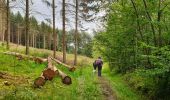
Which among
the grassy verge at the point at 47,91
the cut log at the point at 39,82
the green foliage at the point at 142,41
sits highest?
the green foliage at the point at 142,41

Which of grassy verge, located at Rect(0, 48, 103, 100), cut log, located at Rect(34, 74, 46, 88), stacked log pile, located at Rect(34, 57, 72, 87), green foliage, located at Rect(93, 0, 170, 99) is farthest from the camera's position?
green foliage, located at Rect(93, 0, 170, 99)

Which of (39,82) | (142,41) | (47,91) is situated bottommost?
(47,91)

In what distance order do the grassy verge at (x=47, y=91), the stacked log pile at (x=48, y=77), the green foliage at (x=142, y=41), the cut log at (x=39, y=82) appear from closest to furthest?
the grassy verge at (x=47, y=91) → the cut log at (x=39, y=82) → the stacked log pile at (x=48, y=77) → the green foliage at (x=142, y=41)

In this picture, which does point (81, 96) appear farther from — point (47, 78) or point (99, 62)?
point (99, 62)

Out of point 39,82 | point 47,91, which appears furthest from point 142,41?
point 47,91

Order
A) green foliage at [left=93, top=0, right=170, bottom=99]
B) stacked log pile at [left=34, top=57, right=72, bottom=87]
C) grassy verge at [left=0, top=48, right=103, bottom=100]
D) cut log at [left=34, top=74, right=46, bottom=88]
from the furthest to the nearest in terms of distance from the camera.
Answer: green foliage at [left=93, top=0, right=170, bottom=99] < stacked log pile at [left=34, top=57, right=72, bottom=87] < cut log at [left=34, top=74, right=46, bottom=88] < grassy verge at [left=0, top=48, right=103, bottom=100]

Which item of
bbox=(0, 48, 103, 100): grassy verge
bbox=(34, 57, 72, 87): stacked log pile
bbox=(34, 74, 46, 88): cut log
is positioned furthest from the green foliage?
bbox=(34, 74, 46, 88): cut log

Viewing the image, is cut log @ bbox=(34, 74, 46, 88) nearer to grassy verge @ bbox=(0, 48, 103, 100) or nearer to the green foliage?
grassy verge @ bbox=(0, 48, 103, 100)

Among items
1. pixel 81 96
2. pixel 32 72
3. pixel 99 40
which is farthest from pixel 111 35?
pixel 81 96

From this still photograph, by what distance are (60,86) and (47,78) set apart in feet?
3.08

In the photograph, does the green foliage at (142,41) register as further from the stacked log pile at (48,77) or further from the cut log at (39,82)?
the cut log at (39,82)

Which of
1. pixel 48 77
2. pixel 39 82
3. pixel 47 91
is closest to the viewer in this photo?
pixel 47 91

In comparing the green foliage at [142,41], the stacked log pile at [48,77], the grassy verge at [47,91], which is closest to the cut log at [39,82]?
the stacked log pile at [48,77]

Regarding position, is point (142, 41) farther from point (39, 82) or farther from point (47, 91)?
point (47, 91)
